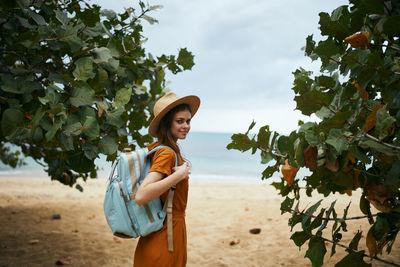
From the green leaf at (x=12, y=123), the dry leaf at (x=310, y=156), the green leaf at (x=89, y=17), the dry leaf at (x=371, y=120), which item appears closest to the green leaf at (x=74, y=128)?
the green leaf at (x=12, y=123)

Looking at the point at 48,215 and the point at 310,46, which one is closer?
the point at 310,46

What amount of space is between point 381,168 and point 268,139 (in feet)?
1.94

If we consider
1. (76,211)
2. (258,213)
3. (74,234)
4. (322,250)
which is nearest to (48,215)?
(76,211)

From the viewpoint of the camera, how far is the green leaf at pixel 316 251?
180 cm

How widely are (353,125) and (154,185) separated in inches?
43.9

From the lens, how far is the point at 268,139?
1.73 m

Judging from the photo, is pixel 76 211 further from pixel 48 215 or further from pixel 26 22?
pixel 26 22

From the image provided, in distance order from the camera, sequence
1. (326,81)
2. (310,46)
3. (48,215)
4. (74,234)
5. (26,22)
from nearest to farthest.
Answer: (326,81) < (310,46) < (26,22) < (74,234) < (48,215)

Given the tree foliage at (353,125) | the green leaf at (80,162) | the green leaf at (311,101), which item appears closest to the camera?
the tree foliage at (353,125)

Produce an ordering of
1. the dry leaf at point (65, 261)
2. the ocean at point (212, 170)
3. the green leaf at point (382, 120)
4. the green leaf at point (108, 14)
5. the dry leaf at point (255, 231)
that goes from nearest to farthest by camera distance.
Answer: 1. the green leaf at point (382, 120)
2. the green leaf at point (108, 14)
3. the dry leaf at point (65, 261)
4. the dry leaf at point (255, 231)
5. the ocean at point (212, 170)

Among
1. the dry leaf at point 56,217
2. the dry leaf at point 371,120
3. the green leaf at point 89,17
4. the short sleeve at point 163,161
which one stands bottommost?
the dry leaf at point 56,217

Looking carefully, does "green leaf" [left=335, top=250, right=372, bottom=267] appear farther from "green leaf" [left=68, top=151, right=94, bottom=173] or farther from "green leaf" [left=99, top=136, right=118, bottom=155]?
"green leaf" [left=68, top=151, right=94, bottom=173]

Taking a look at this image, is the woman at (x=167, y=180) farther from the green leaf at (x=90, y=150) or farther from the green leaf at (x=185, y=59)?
the green leaf at (x=185, y=59)

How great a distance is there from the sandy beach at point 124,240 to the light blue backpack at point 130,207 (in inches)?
96.1
